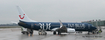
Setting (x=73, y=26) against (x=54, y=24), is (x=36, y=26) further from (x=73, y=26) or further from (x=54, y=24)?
(x=73, y=26)

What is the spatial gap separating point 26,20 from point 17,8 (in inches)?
125

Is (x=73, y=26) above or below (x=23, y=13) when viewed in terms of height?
below

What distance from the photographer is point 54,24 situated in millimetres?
29328

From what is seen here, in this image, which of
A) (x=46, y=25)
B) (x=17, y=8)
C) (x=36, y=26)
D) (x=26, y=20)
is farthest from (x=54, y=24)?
(x=17, y=8)

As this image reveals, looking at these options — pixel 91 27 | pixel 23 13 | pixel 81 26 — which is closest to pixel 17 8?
pixel 23 13

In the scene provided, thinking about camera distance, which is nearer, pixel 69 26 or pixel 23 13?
pixel 23 13

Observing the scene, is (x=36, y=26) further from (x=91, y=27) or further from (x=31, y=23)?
(x=91, y=27)

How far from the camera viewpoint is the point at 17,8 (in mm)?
27047

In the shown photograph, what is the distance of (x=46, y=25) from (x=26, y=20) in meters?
4.52

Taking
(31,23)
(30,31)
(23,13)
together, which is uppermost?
(23,13)

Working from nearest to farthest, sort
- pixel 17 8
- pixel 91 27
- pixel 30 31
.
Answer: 1. pixel 17 8
2. pixel 30 31
3. pixel 91 27

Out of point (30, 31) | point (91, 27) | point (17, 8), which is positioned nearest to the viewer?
point (17, 8)

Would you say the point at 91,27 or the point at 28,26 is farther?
the point at 91,27

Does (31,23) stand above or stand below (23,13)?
below
